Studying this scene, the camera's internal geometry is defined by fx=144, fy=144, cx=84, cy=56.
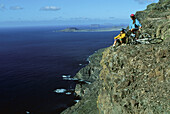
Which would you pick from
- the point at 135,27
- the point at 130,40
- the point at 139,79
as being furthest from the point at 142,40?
the point at 139,79

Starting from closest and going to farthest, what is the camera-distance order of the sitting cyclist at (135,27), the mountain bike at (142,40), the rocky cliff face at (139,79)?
the rocky cliff face at (139,79)
the mountain bike at (142,40)
the sitting cyclist at (135,27)

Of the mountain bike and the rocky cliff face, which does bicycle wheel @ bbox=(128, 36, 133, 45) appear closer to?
the mountain bike

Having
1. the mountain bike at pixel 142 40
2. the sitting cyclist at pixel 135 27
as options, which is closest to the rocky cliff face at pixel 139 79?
the mountain bike at pixel 142 40

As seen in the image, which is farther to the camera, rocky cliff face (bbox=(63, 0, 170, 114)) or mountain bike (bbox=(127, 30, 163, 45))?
mountain bike (bbox=(127, 30, 163, 45))

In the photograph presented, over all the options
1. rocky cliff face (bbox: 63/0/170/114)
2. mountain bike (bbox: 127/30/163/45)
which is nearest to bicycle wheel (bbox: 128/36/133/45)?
mountain bike (bbox: 127/30/163/45)

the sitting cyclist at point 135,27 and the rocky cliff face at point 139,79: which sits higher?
the sitting cyclist at point 135,27

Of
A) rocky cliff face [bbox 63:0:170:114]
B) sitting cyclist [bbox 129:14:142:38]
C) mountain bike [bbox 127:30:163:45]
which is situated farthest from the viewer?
sitting cyclist [bbox 129:14:142:38]

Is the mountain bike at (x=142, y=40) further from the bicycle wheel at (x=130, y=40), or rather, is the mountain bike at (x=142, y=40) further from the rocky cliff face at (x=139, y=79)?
the rocky cliff face at (x=139, y=79)

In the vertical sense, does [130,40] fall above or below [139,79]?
above

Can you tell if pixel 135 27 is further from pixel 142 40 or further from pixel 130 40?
pixel 142 40

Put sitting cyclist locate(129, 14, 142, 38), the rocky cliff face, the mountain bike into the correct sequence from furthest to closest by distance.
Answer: sitting cyclist locate(129, 14, 142, 38)
the mountain bike
the rocky cliff face

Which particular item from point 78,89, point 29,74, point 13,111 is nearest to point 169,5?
point 78,89

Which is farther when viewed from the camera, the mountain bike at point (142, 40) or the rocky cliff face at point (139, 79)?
the mountain bike at point (142, 40)

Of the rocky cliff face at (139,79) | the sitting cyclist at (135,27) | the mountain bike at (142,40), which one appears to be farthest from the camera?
the sitting cyclist at (135,27)
